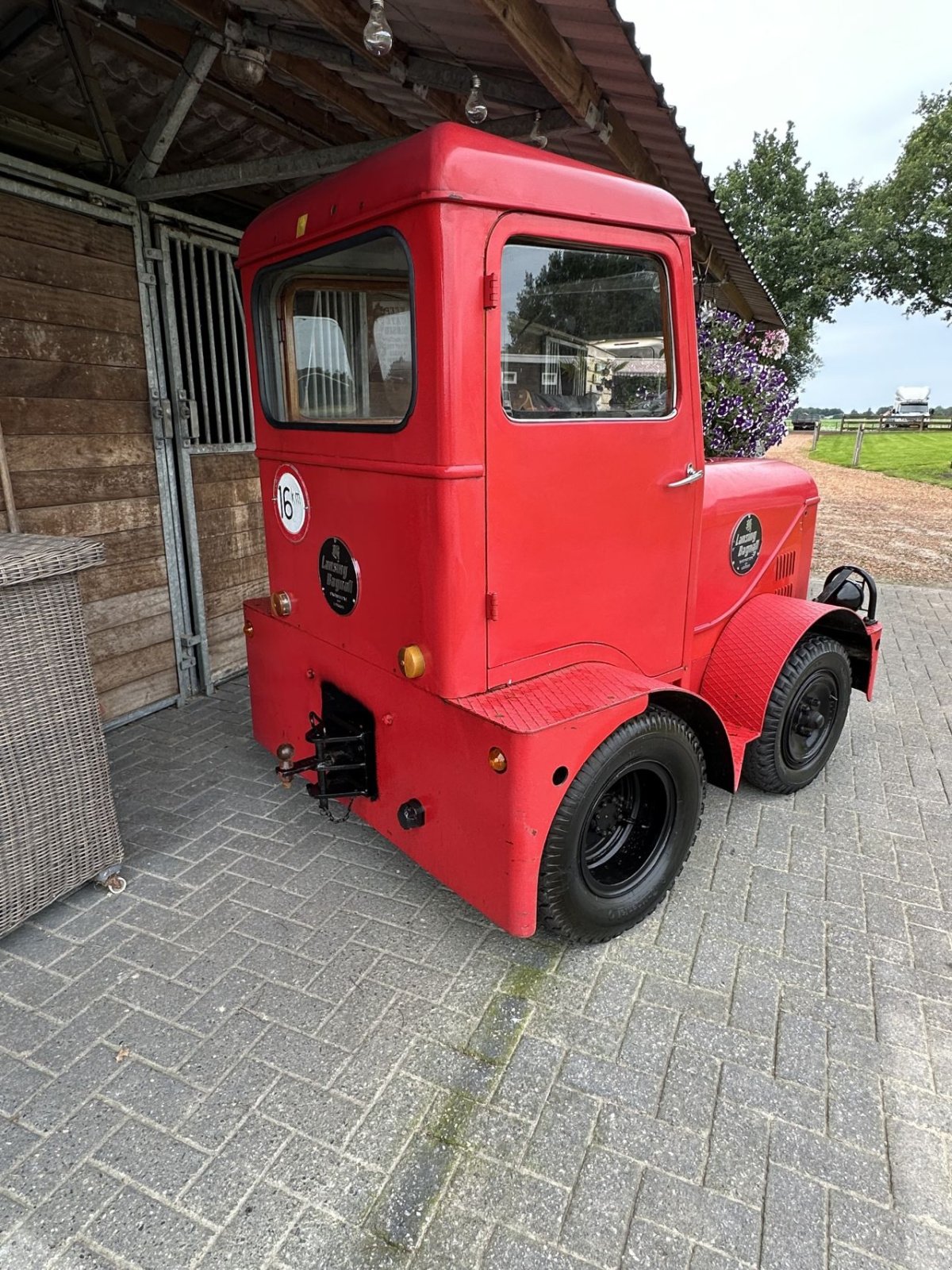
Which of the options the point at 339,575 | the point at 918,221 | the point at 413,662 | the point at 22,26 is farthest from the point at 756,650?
the point at 918,221

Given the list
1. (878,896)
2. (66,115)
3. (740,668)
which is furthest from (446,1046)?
(66,115)

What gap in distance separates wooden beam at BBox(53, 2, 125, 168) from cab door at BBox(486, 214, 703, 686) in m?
2.46

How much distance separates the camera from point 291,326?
275 centimetres

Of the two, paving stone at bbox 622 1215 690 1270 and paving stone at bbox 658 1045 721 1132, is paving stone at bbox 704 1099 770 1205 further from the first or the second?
paving stone at bbox 622 1215 690 1270

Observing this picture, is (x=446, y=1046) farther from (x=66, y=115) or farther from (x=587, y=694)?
(x=66, y=115)

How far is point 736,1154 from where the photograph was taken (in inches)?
73.5

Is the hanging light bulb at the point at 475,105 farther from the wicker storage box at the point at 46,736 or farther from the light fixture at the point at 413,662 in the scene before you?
the wicker storage box at the point at 46,736

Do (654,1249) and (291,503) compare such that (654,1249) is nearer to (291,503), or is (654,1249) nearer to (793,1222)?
(793,1222)

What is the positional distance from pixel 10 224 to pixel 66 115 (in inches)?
32.2

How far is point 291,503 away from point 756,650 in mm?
2099

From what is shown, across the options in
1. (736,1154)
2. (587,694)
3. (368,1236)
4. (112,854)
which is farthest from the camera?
(112,854)

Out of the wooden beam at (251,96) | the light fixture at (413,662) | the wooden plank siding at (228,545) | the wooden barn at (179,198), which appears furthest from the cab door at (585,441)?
the wooden plank siding at (228,545)

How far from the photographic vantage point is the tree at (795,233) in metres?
18.2

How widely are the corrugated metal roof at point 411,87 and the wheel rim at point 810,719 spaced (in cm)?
252
